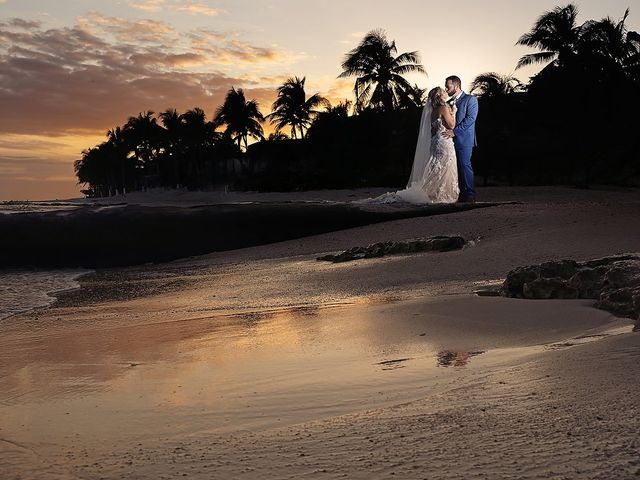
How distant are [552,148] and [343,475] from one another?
113 feet

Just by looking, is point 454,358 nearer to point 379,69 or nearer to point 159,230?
point 159,230

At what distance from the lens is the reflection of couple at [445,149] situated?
17328 millimetres

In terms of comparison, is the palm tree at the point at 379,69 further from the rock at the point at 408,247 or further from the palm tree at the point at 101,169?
the palm tree at the point at 101,169

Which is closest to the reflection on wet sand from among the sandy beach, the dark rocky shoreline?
the sandy beach

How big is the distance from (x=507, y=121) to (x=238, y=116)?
37.0 metres

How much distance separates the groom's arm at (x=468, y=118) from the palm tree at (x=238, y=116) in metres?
53.5

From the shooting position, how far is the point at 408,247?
993cm

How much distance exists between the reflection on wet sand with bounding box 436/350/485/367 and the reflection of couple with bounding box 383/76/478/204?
13.7m

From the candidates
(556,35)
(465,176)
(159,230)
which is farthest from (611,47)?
(159,230)

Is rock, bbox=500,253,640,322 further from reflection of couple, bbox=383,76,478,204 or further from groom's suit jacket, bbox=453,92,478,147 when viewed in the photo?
groom's suit jacket, bbox=453,92,478,147

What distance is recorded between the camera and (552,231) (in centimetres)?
987

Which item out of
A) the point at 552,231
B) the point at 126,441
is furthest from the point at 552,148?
the point at 126,441

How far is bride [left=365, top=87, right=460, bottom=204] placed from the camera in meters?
17.5

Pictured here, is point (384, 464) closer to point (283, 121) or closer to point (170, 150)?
point (283, 121)
